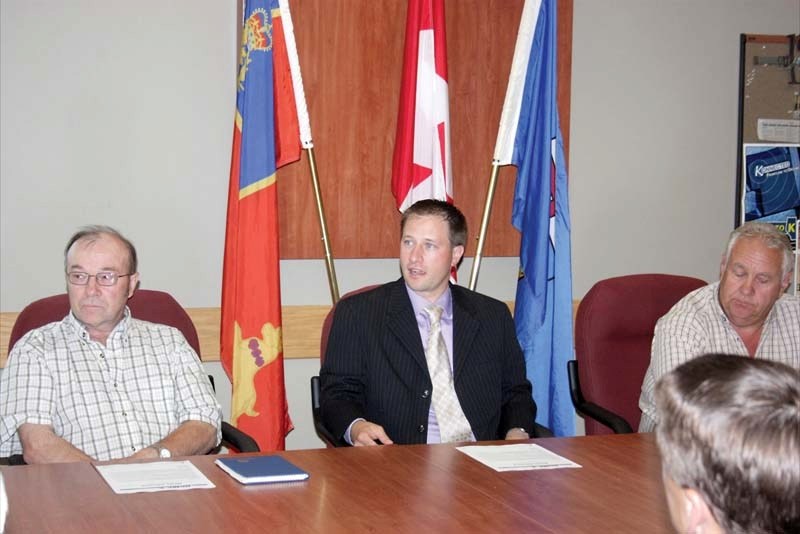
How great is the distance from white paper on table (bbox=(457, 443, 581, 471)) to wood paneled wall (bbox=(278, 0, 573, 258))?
186cm

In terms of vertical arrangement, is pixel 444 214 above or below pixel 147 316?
above

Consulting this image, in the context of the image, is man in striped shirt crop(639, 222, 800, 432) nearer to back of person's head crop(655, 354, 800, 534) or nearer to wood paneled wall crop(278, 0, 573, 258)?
wood paneled wall crop(278, 0, 573, 258)

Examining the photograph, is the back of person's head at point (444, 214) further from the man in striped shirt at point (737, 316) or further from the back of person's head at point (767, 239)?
the back of person's head at point (767, 239)

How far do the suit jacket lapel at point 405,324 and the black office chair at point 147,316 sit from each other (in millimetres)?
589

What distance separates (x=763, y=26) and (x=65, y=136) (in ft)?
11.3

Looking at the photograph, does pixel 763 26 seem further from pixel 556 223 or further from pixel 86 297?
pixel 86 297

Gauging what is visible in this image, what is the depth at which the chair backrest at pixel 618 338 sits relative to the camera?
3.66 meters

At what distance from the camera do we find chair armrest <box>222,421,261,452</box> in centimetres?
309

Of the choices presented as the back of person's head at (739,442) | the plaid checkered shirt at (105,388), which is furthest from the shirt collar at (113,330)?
the back of person's head at (739,442)

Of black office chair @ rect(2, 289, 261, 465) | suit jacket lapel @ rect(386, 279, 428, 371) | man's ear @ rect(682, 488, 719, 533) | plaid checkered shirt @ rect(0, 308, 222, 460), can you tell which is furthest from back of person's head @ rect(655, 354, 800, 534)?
plaid checkered shirt @ rect(0, 308, 222, 460)

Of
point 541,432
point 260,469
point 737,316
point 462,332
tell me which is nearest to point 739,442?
point 260,469

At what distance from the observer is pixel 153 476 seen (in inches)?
90.9

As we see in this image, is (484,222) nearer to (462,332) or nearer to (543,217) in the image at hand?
(543,217)

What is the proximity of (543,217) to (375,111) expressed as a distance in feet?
2.85
